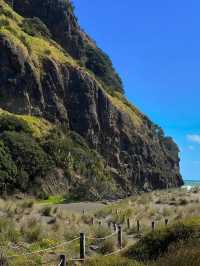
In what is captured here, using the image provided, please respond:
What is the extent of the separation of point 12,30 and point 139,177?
94.0 feet

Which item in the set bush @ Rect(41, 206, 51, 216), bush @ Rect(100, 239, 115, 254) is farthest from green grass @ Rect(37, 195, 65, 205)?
bush @ Rect(100, 239, 115, 254)

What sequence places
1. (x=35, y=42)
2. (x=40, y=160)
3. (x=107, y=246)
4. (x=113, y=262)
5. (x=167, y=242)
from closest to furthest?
(x=113, y=262) < (x=167, y=242) < (x=107, y=246) < (x=40, y=160) < (x=35, y=42)

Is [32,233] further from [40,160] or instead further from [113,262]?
[40,160]

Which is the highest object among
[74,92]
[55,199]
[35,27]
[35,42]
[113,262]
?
[35,27]

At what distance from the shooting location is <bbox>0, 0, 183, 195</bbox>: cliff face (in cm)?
6669

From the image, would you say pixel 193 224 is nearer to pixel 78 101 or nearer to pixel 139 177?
pixel 78 101

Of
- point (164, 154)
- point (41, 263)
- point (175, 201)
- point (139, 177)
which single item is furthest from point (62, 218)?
point (164, 154)

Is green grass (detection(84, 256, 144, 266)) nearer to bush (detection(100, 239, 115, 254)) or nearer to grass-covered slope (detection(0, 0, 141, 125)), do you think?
bush (detection(100, 239, 115, 254))

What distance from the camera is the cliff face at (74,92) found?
2625 inches

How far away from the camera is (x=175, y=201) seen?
139ft

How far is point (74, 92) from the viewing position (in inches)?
2990

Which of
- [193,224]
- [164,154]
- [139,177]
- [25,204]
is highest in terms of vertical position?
[164,154]

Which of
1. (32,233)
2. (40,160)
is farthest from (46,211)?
(40,160)

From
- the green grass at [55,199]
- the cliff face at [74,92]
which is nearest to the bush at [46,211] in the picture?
the green grass at [55,199]
